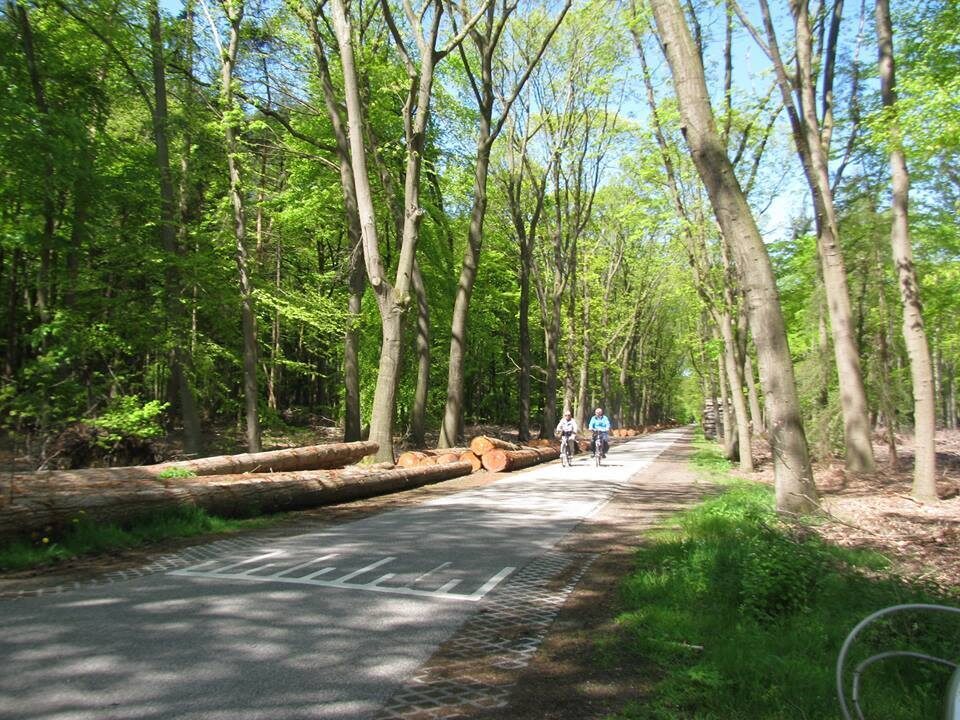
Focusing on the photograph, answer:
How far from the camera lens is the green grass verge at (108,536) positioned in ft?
23.2

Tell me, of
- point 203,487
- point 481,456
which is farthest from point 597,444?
point 203,487

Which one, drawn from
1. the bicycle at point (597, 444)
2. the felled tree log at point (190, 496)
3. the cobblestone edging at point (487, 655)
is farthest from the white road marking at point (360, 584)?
the bicycle at point (597, 444)

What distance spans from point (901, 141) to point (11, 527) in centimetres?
1446

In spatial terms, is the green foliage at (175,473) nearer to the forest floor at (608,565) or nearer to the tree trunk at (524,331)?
the forest floor at (608,565)

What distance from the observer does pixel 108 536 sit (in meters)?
7.96

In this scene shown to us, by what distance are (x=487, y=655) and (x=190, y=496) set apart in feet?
21.5

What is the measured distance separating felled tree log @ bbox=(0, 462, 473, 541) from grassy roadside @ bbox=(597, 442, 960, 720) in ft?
21.1

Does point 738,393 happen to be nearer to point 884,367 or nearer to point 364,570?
point 884,367

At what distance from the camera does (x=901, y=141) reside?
11.4 metres

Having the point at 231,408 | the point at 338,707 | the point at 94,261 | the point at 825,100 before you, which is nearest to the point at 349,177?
the point at 94,261

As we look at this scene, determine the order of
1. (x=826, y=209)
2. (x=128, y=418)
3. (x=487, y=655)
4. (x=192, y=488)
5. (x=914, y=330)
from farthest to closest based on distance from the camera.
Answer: (x=826, y=209) → (x=128, y=418) → (x=914, y=330) → (x=192, y=488) → (x=487, y=655)

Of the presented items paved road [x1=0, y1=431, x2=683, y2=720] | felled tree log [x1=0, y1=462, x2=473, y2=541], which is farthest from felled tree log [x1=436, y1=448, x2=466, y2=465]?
paved road [x1=0, y1=431, x2=683, y2=720]

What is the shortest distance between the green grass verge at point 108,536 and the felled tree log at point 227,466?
0.90 metres

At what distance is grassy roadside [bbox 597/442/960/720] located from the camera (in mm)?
3740
